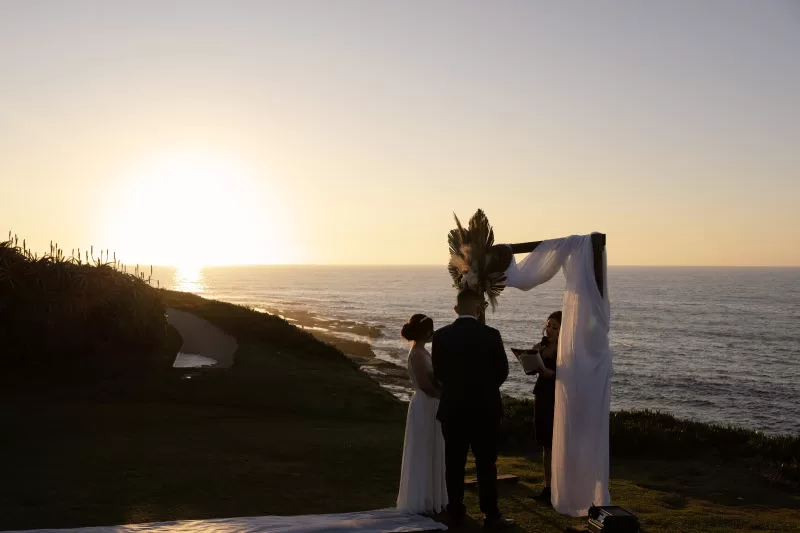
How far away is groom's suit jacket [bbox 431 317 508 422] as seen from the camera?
804cm

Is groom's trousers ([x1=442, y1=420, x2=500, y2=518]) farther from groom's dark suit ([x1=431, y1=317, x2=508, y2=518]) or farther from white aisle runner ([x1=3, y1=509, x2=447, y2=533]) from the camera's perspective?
white aisle runner ([x1=3, y1=509, x2=447, y2=533])

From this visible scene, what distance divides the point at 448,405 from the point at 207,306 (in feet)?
119

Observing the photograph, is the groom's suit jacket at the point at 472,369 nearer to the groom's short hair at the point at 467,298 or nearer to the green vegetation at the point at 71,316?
the groom's short hair at the point at 467,298

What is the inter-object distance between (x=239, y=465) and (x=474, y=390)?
211 inches

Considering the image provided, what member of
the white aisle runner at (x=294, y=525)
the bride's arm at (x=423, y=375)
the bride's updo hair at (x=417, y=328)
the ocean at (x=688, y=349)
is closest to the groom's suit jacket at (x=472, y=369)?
the bride's updo hair at (x=417, y=328)

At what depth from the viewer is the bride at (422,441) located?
868cm

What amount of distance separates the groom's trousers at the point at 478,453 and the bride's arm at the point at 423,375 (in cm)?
59

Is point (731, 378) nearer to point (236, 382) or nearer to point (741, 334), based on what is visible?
point (741, 334)

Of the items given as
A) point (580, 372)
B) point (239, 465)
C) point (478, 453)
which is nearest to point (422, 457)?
point (478, 453)

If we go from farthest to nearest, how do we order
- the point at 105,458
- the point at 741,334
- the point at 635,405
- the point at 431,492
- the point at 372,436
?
the point at 741,334 → the point at 635,405 → the point at 372,436 → the point at 105,458 → the point at 431,492

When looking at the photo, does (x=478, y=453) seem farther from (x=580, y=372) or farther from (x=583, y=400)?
(x=580, y=372)

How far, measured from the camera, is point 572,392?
902cm

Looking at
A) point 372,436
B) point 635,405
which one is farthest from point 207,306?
point 372,436

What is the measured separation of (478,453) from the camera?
814 centimetres
